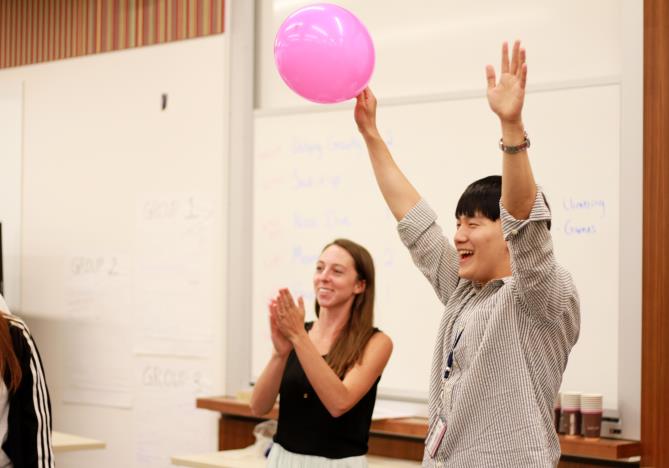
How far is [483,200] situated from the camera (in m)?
1.90

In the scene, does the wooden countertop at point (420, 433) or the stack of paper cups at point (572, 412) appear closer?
the wooden countertop at point (420, 433)

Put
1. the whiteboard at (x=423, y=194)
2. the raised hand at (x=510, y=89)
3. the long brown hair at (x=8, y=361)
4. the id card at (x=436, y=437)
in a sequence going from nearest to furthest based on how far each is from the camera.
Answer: the raised hand at (x=510, y=89) < the id card at (x=436, y=437) < the long brown hair at (x=8, y=361) < the whiteboard at (x=423, y=194)

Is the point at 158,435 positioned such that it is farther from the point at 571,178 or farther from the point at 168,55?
the point at 571,178

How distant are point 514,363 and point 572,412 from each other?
162 centimetres

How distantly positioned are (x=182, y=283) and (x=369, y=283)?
179cm

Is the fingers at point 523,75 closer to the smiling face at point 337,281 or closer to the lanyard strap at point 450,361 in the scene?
the lanyard strap at point 450,361

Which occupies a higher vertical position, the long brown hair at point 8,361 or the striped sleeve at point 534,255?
the striped sleeve at point 534,255

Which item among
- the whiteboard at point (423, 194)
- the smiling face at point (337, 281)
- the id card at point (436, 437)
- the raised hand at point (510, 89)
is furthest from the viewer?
the whiteboard at point (423, 194)

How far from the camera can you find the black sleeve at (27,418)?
2018 mm

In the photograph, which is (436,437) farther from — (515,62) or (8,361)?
(8,361)

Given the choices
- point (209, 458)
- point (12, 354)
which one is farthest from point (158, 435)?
point (12, 354)

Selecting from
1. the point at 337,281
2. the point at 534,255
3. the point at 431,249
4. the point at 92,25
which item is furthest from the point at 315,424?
the point at 92,25

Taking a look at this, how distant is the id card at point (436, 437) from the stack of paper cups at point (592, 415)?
1.51 metres

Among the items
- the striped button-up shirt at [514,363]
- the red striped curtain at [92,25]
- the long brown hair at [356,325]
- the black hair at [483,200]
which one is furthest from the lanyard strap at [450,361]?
the red striped curtain at [92,25]
